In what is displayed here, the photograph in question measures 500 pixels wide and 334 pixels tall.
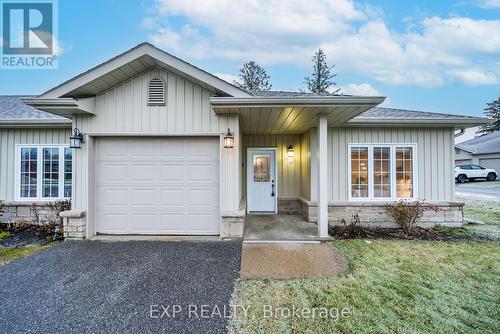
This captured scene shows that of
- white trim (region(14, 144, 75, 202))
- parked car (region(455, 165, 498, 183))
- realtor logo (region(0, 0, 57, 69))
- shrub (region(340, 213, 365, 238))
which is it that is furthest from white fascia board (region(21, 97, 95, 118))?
parked car (region(455, 165, 498, 183))

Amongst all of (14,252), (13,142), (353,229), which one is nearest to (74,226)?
(14,252)

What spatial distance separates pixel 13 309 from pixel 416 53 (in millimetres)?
21090

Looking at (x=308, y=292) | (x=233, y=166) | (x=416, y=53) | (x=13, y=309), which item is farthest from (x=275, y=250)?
(x=416, y=53)

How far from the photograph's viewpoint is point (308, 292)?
3088 millimetres

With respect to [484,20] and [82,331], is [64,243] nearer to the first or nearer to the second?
[82,331]

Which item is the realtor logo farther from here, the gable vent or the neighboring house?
the neighboring house

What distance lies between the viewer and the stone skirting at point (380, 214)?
20.4 feet

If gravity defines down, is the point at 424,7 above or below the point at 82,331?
above

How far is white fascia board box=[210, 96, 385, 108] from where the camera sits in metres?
4.43

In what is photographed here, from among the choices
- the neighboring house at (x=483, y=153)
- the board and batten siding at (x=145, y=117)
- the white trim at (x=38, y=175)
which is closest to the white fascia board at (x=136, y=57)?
the board and batten siding at (x=145, y=117)

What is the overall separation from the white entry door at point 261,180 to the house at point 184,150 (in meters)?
1.15

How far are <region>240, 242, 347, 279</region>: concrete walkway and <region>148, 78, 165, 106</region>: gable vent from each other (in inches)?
143

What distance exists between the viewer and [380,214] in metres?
6.29

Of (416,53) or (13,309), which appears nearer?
(13,309)
